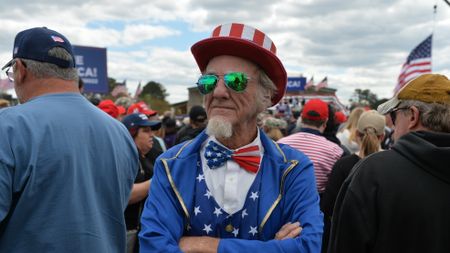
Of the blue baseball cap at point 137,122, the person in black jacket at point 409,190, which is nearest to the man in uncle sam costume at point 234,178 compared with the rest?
the person in black jacket at point 409,190

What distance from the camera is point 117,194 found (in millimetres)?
2572

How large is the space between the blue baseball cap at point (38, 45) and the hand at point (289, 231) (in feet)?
5.08

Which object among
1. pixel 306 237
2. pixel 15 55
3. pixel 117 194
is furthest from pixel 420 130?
pixel 15 55

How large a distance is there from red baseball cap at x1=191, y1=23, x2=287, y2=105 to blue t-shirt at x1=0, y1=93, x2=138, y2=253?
77cm

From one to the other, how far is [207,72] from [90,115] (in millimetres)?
762

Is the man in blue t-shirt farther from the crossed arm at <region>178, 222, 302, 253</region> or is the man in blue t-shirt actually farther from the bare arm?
the bare arm

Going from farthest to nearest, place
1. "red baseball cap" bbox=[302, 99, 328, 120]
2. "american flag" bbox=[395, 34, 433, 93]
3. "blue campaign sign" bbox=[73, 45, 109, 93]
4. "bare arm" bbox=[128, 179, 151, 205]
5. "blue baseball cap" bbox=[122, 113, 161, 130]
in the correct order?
"blue campaign sign" bbox=[73, 45, 109, 93] → "american flag" bbox=[395, 34, 433, 93] → "red baseball cap" bbox=[302, 99, 328, 120] → "blue baseball cap" bbox=[122, 113, 161, 130] → "bare arm" bbox=[128, 179, 151, 205]

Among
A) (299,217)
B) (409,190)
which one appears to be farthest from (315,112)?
(299,217)

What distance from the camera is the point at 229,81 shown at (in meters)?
2.13

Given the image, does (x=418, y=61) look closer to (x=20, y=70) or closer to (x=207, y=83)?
(x=207, y=83)

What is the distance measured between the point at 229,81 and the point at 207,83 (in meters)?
0.12

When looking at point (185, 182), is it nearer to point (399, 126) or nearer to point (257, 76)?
point (257, 76)

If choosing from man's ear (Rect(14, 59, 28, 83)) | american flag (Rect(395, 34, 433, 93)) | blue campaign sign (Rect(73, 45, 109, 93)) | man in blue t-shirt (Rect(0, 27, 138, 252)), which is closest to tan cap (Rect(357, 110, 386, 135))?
man in blue t-shirt (Rect(0, 27, 138, 252))

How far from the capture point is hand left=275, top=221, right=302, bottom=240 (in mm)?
1987
